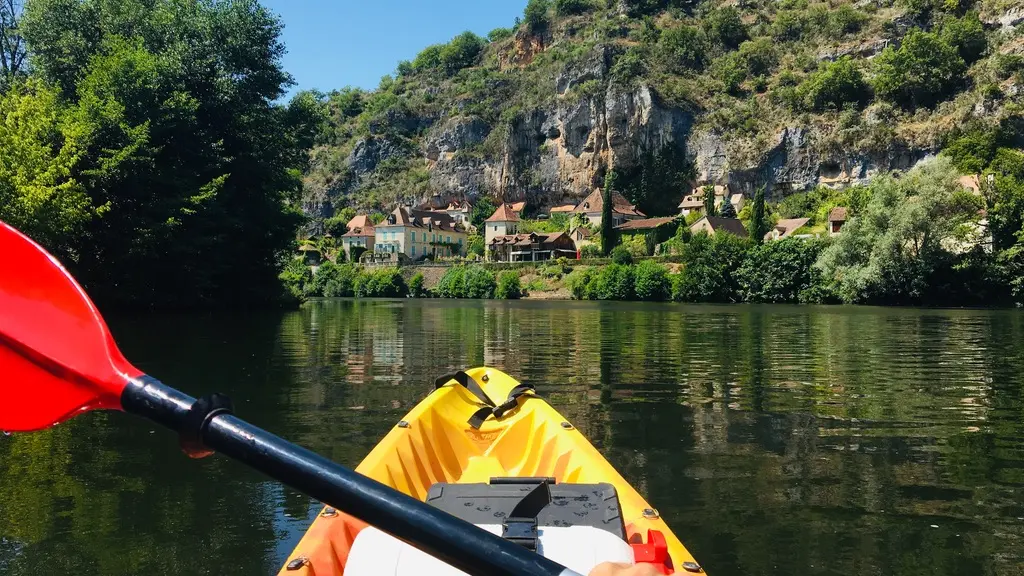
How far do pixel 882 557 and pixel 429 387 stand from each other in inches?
310

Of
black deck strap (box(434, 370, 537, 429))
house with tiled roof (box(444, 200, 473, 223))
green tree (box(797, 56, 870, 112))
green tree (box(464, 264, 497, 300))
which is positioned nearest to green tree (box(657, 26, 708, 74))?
green tree (box(797, 56, 870, 112))

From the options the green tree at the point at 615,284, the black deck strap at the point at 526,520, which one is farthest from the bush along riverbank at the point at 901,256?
the black deck strap at the point at 526,520

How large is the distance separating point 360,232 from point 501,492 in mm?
107026

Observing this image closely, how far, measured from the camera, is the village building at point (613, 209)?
89.4 meters

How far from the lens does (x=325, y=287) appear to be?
83438 mm

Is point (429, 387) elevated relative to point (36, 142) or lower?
lower

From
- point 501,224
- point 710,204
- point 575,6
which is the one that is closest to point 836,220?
point 710,204

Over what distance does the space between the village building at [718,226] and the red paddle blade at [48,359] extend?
78.5 m

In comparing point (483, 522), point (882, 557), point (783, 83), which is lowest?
point (882, 557)

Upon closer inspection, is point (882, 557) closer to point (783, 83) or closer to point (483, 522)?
point (483, 522)

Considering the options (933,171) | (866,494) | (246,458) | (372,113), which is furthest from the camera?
(372,113)

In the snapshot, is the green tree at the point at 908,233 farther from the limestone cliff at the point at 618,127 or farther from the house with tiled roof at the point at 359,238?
the house with tiled roof at the point at 359,238

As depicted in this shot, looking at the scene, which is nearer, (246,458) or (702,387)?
(246,458)

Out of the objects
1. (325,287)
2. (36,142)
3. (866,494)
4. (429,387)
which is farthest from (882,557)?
(325,287)
